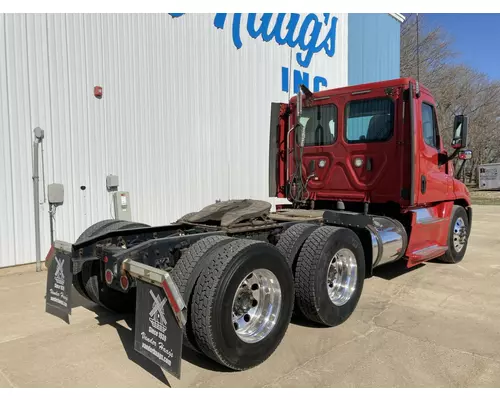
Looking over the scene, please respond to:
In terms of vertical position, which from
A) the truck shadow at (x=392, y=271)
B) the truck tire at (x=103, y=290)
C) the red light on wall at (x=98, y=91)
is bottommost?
the truck shadow at (x=392, y=271)

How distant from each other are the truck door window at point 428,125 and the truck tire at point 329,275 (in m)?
2.23

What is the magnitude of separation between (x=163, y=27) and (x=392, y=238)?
5.94 metres

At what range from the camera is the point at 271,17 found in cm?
1031

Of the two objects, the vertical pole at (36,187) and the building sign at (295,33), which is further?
the building sign at (295,33)

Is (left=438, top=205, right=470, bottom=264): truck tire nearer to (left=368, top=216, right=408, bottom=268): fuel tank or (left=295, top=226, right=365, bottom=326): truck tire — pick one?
(left=368, top=216, right=408, bottom=268): fuel tank

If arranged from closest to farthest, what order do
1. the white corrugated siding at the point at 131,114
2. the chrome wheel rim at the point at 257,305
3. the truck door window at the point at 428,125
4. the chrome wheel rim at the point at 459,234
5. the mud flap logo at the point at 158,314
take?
the mud flap logo at the point at 158,314, the chrome wheel rim at the point at 257,305, the truck door window at the point at 428,125, the white corrugated siding at the point at 131,114, the chrome wheel rim at the point at 459,234

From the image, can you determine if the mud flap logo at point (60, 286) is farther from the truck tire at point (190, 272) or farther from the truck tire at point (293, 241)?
the truck tire at point (293, 241)

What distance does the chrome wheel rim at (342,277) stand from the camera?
14.5 ft

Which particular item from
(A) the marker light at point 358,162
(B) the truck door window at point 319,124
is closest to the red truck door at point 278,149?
(B) the truck door window at point 319,124

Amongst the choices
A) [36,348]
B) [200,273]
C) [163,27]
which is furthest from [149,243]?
[163,27]

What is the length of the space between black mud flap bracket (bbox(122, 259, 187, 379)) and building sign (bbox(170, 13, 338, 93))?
758 centimetres

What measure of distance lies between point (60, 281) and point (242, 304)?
1668 mm

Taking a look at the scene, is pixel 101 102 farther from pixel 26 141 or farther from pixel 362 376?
Answer: pixel 362 376

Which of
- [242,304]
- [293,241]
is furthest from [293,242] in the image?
[242,304]
